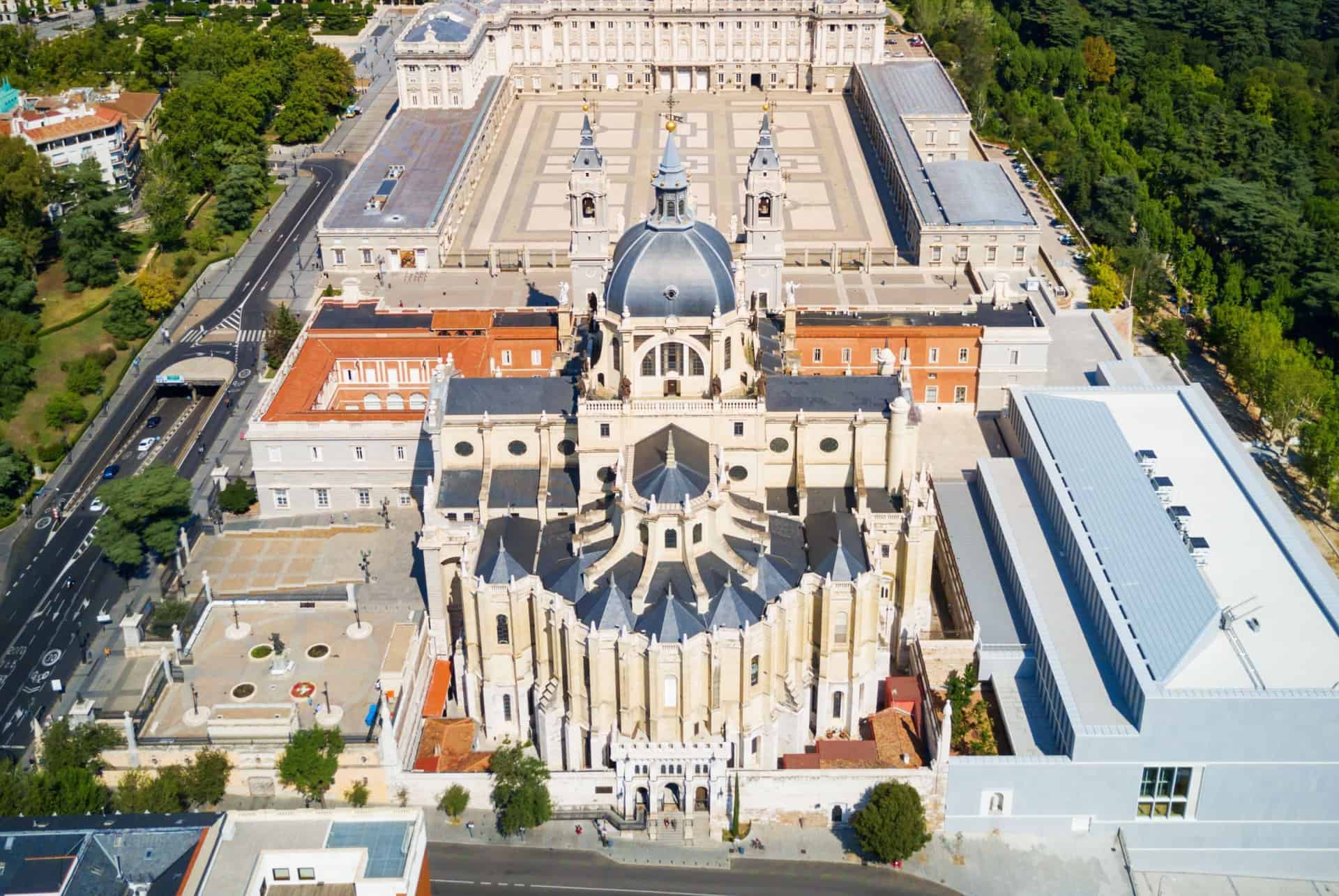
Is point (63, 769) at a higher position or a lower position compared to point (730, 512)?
lower

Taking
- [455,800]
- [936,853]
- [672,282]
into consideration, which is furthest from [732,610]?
[672,282]

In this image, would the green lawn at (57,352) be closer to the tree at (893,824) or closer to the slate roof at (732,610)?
the slate roof at (732,610)

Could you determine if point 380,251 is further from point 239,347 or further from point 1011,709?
point 1011,709

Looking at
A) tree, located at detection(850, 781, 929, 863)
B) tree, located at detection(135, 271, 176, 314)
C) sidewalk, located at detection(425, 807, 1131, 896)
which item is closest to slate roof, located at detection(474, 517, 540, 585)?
sidewalk, located at detection(425, 807, 1131, 896)

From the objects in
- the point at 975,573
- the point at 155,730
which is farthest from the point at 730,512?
the point at 155,730

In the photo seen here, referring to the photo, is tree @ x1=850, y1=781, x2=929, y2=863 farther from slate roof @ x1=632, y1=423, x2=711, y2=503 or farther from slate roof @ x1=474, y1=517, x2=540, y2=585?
slate roof @ x1=474, y1=517, x2=540, y2=585

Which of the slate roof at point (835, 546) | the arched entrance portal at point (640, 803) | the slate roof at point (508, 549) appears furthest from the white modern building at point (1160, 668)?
the slate roof at point (508, 549)
